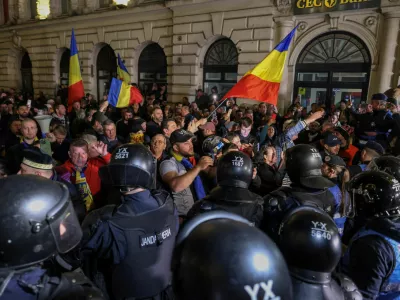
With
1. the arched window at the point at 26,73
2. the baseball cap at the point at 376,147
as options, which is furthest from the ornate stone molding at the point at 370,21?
the arched window at the point at 26,73

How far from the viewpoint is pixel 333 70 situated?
10320mm

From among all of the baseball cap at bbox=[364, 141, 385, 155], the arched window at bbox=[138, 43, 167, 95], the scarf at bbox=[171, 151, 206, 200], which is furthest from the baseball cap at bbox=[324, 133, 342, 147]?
the arched window at bbox=[138, 43, 167, 95]

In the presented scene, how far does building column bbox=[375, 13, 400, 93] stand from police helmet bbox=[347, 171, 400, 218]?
8.95 m

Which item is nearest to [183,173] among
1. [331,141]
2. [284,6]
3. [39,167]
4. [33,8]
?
[39,167]

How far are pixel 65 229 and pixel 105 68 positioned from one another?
1660 centimetres

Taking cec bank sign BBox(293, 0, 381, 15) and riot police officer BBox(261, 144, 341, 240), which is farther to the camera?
cec bank sign BBox(293, 0, 381, 15)

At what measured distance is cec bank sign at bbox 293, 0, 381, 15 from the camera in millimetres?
9141

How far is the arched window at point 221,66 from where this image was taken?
1223 cm

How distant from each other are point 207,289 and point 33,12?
77.1 feet

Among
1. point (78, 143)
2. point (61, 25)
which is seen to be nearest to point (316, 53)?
point (78, 143)

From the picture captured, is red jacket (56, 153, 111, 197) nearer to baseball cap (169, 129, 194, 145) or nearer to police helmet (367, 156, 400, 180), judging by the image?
baseball cap (169, 129, 194, 145)

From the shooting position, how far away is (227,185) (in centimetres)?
226

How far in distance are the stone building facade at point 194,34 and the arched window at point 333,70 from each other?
40 millimetres

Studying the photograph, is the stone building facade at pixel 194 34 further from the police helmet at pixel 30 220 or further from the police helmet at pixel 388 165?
the police helmet at pixel 30 220
